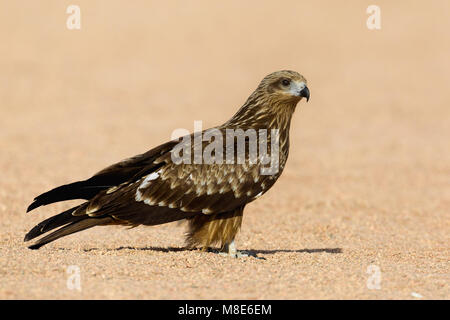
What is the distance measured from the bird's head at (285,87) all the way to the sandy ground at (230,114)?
1.67 m

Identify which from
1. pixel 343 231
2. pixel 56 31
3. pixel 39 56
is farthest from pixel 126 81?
pixel 343 231

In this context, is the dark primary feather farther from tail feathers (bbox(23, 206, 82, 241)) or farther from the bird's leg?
the bird's leg

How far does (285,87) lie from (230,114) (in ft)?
46.4

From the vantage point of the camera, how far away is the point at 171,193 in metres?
8.19

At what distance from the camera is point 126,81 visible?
26031 mm

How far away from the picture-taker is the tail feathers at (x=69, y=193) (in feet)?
26.6

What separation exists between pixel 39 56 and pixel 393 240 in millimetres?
19478

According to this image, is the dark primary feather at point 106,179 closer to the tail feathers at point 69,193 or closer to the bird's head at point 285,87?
the tail feathers at point 69,193

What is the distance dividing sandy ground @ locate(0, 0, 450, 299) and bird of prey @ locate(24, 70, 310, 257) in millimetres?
327

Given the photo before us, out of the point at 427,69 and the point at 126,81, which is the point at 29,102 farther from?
the point at 427,69

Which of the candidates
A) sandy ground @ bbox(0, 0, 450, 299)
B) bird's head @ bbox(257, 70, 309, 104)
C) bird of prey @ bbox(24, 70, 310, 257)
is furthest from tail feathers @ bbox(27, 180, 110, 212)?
bird's head @ bbox(257, 70, 309, 104)

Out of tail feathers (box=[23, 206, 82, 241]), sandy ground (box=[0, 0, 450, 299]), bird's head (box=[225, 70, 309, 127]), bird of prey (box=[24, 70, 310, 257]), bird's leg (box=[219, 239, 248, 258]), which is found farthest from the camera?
bird's head (box=[225, 70, 309, 127])

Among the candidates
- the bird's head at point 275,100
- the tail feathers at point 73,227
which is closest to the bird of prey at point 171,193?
the tail feathers at point 73,227

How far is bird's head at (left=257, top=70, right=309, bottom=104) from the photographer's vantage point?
8.76 m
